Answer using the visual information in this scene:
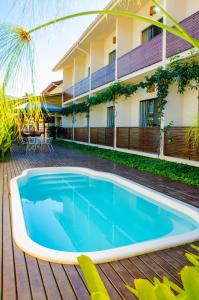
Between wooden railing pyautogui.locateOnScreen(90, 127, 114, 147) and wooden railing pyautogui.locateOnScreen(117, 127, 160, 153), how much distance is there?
960 millimetres

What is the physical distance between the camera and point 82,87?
19.0 metres

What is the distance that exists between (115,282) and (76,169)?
629 cm

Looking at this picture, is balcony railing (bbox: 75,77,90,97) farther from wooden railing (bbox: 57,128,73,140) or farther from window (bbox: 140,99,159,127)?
window (bbox: 140,99,159,127)

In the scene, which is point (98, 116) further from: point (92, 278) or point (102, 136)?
point (92, 278)

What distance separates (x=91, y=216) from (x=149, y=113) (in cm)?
786

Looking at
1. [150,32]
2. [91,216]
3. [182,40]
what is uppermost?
[150,32]

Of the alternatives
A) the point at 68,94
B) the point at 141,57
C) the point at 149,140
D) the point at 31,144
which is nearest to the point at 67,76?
the point at 68,94

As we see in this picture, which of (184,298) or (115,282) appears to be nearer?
(184,298)

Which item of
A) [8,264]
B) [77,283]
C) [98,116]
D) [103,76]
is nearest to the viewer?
[77,283]

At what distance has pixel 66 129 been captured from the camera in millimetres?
23281

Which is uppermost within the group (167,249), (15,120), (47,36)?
(47,36)

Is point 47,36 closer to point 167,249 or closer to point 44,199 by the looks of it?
point 167,249

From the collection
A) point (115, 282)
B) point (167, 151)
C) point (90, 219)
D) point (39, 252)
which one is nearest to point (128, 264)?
point (115, 282)

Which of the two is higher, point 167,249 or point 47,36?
point 47,36
